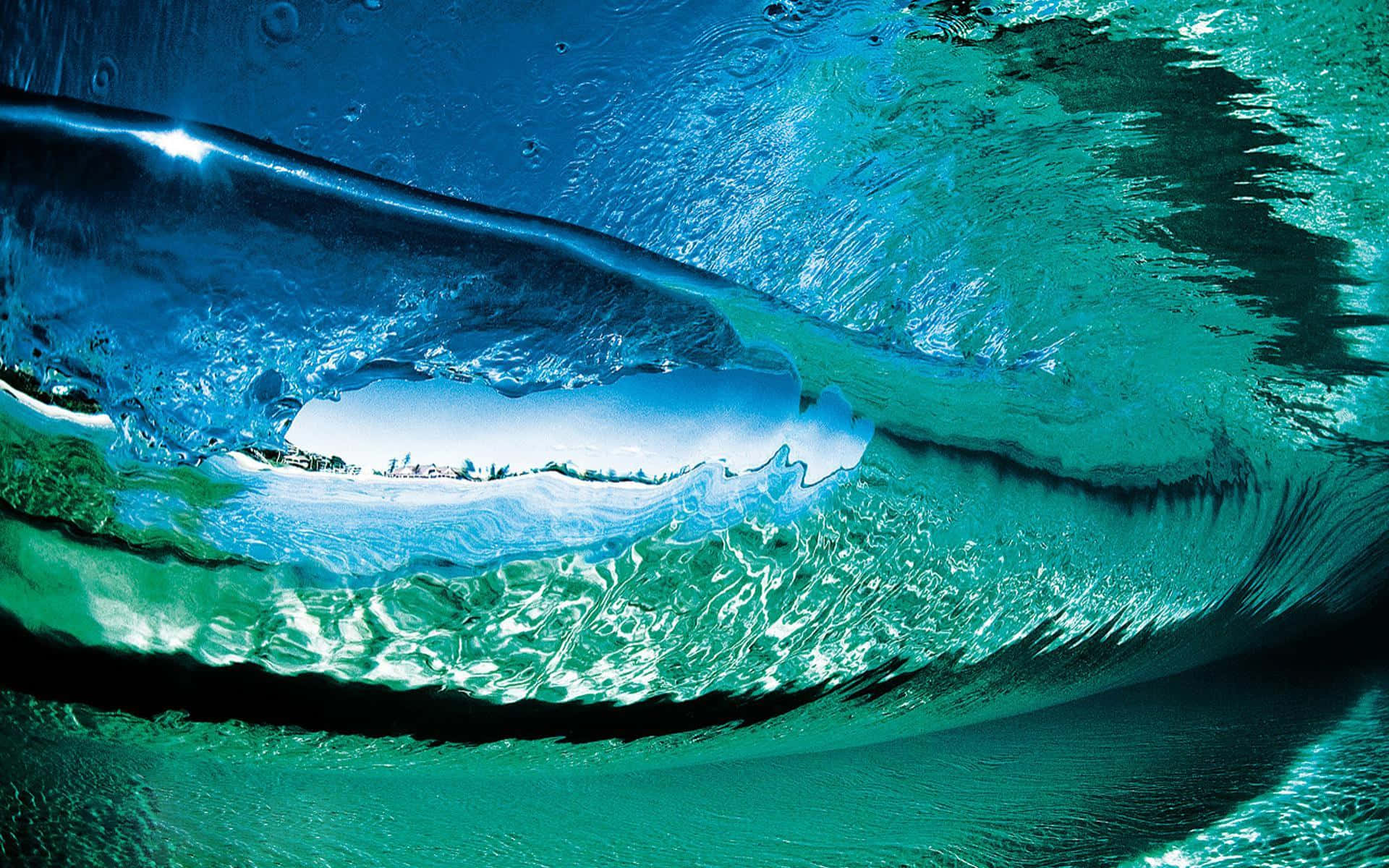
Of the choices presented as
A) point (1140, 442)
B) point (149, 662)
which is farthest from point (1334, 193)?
point (149, 662)

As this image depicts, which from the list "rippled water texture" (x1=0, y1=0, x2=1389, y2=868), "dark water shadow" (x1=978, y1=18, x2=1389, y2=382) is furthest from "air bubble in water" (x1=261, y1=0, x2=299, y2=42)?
"dark water shadow" (x1=978, y1=18, x2=1389, y2=382)

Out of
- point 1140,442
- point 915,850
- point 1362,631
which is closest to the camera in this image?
point 915,850

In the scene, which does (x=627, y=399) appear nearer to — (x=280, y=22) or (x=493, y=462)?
(x=493, y=462)

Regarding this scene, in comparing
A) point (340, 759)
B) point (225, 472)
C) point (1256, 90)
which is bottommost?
point (340, 759)

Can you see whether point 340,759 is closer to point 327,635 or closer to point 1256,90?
point 327,635

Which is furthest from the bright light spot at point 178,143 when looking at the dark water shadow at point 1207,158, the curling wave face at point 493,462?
the dark water shadow at point 1207,158

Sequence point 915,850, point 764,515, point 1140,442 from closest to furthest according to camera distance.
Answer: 1. point 915,850
2. point 764,515
3. point 1140,442

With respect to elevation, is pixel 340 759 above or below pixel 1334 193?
below

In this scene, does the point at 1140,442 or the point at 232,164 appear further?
the point at 1140,442
